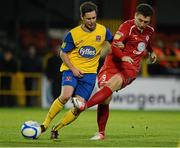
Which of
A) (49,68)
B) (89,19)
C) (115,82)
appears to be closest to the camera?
(89,19)

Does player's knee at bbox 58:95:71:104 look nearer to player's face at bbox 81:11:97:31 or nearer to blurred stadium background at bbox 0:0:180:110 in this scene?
player's face at bbox 81:11:97:31

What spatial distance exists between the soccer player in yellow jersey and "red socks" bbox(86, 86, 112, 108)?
7.9 inches

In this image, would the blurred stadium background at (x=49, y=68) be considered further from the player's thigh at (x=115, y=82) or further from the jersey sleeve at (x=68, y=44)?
the jersey sleeve at (x=68, y=44)

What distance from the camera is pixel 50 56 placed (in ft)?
83.4

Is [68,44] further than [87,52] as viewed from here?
No

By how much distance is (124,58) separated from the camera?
12.4 meters

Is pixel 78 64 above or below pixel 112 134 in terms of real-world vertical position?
above

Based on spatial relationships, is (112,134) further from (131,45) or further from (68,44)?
(68,44)

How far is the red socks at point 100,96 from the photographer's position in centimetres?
1211

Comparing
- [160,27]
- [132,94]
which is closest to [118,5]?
[160,27]

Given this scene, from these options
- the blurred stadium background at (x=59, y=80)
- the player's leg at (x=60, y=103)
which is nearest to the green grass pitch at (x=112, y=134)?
the blurred stadium background at (x=59, y=80)

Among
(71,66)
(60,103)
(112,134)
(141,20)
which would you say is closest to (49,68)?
(112,134)

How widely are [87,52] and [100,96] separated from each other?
0.73m

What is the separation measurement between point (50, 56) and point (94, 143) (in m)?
13.9
